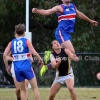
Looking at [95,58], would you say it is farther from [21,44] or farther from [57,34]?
[21,44]

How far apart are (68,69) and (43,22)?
13825mm

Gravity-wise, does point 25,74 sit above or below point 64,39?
below

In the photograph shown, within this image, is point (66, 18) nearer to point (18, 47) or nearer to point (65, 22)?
point (65, 22)

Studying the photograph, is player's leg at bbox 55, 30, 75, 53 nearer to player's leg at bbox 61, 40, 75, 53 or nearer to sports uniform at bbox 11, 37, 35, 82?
player's leg at bbox 61, 40, 75, 53

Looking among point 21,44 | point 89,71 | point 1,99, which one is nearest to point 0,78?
point 89,71

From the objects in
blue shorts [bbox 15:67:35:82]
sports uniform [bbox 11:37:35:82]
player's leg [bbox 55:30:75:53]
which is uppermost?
player's leg [bbox 55:30:75:53]

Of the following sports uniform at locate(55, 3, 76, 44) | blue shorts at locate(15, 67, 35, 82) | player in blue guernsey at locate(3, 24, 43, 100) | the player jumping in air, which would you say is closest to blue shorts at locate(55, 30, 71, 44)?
sports uniform at locate(55, 3, 76, 44)

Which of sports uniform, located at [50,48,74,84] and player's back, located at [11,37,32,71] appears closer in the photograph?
player's back, located at [11,37,32,71]

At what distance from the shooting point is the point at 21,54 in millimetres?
7672

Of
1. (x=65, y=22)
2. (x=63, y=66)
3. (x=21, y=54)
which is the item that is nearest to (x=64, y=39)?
(x=65, y=22)

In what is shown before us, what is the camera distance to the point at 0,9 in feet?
67.6

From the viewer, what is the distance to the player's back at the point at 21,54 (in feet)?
25.1

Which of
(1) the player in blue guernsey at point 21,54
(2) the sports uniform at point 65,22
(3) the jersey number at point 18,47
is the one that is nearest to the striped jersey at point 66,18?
(2) the sports uniform at point 65,22

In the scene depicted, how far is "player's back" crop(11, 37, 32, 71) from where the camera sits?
7656mm
